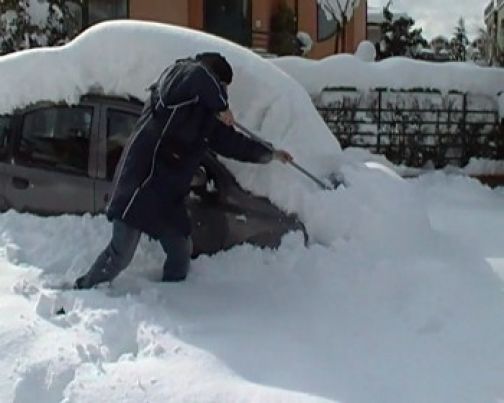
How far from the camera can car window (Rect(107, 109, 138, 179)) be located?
612 cm

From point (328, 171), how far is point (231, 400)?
2796 millimetres

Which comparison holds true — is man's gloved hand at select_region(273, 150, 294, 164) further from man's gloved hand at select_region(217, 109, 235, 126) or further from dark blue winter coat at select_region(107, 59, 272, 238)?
man's gloved hand at select_region(217, 109, 235, 126)

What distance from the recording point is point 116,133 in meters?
6.17

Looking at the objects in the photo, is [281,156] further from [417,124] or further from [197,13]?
[197,13]

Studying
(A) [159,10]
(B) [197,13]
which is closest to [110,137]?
(A) [159,10]

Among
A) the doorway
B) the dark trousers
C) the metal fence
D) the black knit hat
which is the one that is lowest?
the metal fence

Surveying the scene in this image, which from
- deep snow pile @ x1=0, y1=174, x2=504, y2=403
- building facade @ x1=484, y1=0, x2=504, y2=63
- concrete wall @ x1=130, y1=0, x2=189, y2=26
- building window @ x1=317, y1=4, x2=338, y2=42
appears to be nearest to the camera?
deep snow pile @ x1=0, y1=174, x2=504, y2=403

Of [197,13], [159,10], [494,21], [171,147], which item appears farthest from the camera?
[494,21]

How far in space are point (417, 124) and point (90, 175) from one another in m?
6.70

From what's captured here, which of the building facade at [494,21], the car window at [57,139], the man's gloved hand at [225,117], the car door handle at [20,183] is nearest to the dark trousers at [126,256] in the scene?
the man's gloved hand at [225,117]

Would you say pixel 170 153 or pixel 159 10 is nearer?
pixel 170 153

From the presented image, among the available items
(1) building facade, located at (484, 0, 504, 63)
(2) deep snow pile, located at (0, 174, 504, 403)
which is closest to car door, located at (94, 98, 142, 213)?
(2) deep snow pile, located at (0, 174, 504, 403)

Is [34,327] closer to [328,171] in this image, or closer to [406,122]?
[328,171]

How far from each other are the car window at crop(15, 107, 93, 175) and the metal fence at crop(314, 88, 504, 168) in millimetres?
5790
